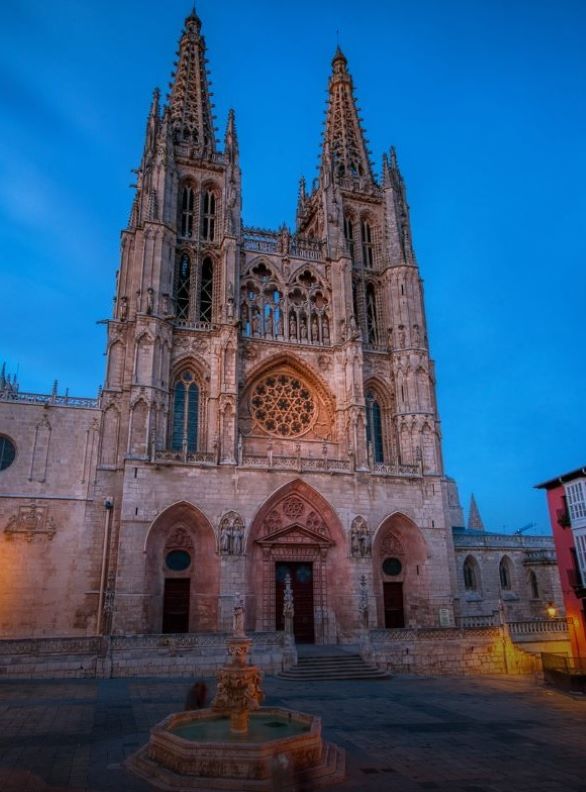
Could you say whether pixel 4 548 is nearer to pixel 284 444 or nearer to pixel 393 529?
pixel 284 444

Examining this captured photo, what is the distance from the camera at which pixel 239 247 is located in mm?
29359

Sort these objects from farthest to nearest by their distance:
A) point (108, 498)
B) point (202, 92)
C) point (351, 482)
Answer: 1. point (202, 92)
2. point (351, 482)
3. point (108, 498)

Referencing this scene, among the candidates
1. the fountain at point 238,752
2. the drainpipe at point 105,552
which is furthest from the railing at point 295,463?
the fountain at point 238,752

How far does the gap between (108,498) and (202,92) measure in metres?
25.9

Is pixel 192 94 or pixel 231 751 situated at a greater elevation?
pixel 192 94

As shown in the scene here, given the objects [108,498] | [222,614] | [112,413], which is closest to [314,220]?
[112,413]

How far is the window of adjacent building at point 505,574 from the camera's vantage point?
31766 millimetres

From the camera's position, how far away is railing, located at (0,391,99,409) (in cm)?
2461

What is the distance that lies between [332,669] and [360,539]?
23.0ft

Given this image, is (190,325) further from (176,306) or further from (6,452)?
(6,452)

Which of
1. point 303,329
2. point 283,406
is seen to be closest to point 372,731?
point 283,406

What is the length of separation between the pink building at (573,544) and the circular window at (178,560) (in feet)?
48.1

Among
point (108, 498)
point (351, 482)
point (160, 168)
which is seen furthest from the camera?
point (160, 168)

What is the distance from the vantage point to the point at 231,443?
24547 millimetres
